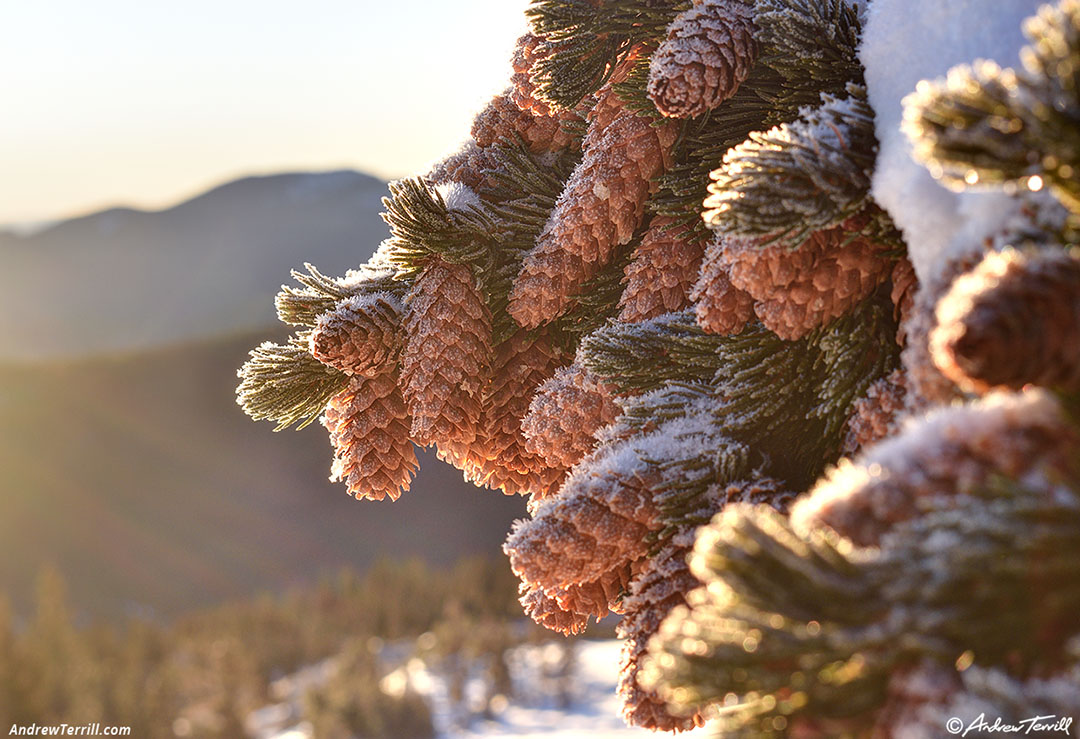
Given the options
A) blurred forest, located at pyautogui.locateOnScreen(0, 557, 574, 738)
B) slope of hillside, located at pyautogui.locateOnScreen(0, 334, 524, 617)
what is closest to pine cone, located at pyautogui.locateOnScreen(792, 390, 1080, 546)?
blurred forest, located at pyautogui.locateOnScreen(0, 557, 574, 738)

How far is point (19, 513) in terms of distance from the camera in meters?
8.73

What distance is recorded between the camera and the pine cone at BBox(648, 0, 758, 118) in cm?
65

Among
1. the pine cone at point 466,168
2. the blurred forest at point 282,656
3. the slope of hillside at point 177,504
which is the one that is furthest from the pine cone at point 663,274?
the slope of hillside at point 177,504

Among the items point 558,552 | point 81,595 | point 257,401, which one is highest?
point 257,401

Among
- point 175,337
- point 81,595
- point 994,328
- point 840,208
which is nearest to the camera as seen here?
point 994,328

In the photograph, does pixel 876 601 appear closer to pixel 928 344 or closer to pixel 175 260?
pixel 928 344

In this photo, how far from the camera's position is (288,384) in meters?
0.90

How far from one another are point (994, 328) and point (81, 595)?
9.59 m

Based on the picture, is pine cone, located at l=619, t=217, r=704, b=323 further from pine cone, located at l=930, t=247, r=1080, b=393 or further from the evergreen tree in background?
pine cone, located at l=930, t=247, r=1080, b=393

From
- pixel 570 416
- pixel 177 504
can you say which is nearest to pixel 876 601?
pixel 570 416

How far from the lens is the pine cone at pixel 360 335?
31.6 inches

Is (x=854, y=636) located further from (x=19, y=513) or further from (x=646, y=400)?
(x=19, y=513)

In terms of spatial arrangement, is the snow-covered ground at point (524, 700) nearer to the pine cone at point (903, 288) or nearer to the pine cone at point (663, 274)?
the pine cone at point (663, 274)

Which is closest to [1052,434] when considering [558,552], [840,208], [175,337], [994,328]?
[994,328]
